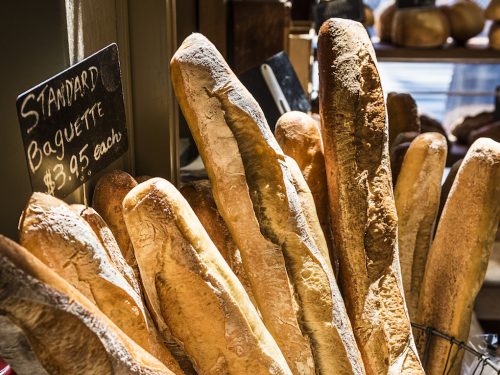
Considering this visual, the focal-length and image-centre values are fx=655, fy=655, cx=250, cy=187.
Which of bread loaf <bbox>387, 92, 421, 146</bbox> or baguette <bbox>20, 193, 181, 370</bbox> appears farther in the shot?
bread loaf <bbox>387, 92, 421, 146</bbox>

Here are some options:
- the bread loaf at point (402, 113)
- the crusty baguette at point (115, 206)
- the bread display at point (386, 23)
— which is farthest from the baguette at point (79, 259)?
the bread display at point (386, 23)

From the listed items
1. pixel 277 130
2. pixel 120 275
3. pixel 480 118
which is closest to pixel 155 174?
pixel 277 130

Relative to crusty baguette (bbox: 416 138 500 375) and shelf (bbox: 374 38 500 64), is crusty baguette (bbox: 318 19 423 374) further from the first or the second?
shelf (bbox: 374 38 500 64)

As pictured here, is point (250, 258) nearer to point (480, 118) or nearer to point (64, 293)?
point (64, 293)

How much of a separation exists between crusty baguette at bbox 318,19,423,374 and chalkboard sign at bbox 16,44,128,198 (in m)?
0.28

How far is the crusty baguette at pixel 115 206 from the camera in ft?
2.58

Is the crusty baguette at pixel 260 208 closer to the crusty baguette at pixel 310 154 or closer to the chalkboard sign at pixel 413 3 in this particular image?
the crusty baguette at pixel 310 154

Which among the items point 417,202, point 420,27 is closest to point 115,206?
point 417,202

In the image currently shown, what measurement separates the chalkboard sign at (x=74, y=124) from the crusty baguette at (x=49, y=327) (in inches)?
5.9

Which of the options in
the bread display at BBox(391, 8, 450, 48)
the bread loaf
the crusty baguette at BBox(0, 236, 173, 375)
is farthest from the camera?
the bread display at BBox(391, 8, 450, 48)

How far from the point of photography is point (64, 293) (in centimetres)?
52

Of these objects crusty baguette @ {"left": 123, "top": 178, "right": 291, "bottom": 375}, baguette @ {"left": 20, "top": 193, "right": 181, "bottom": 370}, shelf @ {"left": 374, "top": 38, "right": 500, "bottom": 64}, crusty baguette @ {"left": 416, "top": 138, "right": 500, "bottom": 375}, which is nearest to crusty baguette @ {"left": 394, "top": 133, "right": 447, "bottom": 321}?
crusty baguette @ {"left": 416, "top": 138, "right": 500, "bottom": 375}

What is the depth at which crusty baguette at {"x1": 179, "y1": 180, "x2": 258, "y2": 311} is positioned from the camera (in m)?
0.84

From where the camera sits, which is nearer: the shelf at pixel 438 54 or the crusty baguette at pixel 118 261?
the crusty baguette at pixel 118 261
